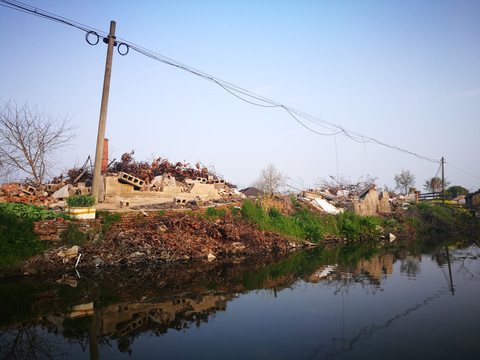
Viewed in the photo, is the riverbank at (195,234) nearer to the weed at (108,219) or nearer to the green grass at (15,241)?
the weed at (108,219)

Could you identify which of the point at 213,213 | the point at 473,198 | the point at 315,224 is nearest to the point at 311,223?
the point at 315,224

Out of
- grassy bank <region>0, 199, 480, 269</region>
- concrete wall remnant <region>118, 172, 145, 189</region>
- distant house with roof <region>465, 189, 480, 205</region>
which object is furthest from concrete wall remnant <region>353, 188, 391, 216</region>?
distant house with roof <region>465, 189, 480, 205</region>

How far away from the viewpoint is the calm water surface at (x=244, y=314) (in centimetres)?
421

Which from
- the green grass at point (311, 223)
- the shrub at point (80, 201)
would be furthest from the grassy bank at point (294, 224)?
the shrub at point (80, 201)

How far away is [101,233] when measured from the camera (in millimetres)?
9930

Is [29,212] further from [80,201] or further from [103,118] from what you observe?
[103,118]

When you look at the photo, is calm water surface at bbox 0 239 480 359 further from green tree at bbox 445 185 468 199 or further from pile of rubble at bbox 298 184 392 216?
green tree at bbox 445 185 468 199

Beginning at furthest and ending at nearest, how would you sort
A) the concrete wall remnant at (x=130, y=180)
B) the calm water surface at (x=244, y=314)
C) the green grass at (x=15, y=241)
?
the concrete wall remnant at (x=130, y=180) → the green grass at (x=15, y=241) → the calm water surface at (x=244, y=314)

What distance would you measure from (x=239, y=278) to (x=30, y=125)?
12678 millimetres

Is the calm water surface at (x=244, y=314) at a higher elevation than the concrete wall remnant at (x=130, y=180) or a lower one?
lower

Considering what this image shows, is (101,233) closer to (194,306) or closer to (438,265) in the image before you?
(194,306)

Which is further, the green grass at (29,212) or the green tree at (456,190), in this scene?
the green tree at (456,190)

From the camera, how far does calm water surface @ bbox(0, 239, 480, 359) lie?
4207mm

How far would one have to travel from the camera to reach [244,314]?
5645 millimetres
